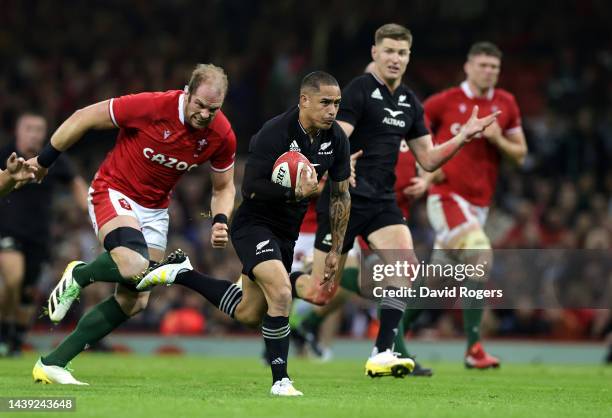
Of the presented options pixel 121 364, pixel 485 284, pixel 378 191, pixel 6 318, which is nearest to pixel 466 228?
pixel 485 284

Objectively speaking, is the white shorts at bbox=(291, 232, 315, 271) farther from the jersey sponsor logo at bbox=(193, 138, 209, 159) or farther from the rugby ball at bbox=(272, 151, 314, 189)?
Result: the rugby ball at bbox=(272, 151, 314, 189)

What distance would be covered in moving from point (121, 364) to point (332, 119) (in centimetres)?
A: 535

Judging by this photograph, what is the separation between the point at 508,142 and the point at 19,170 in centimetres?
565

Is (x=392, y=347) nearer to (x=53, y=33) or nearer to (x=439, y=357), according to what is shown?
(x=439, y=357)

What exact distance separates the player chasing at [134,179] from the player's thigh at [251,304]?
1.65 feet

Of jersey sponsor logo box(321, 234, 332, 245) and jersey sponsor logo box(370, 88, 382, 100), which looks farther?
jersey sponsor logo box(370, 88, 382, 100)

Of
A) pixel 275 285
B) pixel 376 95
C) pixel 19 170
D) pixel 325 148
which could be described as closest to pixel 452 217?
pixel 376 95

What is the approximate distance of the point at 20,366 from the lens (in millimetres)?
11625

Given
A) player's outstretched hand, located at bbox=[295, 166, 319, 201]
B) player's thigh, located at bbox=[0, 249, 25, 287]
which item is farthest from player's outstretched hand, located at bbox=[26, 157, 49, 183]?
player's thigh, located at bbox=[0, 249, 25, 287]

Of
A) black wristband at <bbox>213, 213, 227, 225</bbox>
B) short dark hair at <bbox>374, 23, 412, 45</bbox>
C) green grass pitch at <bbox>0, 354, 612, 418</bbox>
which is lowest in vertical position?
green grass pitch at <bbox>0, 354, 612, 418</bbox>

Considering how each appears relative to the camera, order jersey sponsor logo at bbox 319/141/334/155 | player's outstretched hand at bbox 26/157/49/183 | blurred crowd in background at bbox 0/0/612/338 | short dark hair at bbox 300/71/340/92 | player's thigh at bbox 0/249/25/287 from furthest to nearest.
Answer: blurred crowd in background at bbox 0/0/612/338 < player's thigh at bbox 0/249/25/287 < player's outstretched hand at bbox 26/157/49/183 < jersey sponsor logo at bbox 319/141/334/155 < short dark hair at bbox 300/71/340/92

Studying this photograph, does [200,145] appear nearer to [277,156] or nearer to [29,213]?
[277,156]

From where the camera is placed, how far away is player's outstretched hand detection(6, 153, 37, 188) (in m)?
8.52

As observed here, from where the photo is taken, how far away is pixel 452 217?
12336 millimetres
